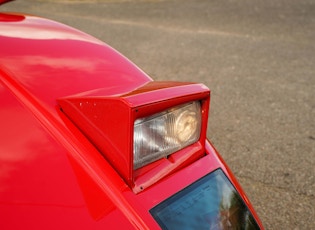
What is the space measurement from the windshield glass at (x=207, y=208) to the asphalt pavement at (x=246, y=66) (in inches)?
46.6

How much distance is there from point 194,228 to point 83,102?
0.45 m

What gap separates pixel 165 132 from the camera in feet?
4.03

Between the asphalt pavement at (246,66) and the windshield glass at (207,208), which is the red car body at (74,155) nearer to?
the windshield glass at (207,208)

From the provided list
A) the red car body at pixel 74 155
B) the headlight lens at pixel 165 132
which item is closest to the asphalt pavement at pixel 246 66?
the headlight lens at pixel 165 132

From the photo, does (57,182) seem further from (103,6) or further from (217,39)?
(103,6)

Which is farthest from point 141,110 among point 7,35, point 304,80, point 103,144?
point 304,80

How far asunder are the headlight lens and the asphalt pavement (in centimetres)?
138

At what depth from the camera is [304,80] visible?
4.68 m

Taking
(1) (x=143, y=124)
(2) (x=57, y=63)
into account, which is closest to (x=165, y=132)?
(1) (x=143, y=124)

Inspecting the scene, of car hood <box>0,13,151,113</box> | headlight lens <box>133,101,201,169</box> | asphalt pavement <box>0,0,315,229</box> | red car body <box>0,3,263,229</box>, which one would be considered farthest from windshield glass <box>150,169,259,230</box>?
asphalt pavement <box>0,0,315,229</box>

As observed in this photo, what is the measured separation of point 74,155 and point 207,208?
16.6 inches

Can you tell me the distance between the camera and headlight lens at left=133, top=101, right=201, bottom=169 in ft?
3.78

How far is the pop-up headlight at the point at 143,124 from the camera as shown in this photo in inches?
41.9

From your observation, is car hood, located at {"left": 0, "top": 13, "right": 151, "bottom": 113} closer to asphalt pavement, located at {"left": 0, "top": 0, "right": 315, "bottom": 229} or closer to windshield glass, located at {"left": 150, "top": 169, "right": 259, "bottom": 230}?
windshield glass, located at {"left": 150, "top": 169, "right": 259, "bottom": 230}
